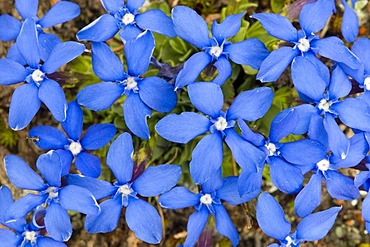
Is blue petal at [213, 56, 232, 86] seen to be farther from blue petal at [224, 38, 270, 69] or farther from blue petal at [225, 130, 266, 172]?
blue petal at [225, 130, 266, 172]

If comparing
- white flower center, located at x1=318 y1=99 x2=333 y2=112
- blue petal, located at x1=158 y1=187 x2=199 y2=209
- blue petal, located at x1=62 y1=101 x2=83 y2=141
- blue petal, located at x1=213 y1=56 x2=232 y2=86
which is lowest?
blue petal, located at x1=158 y1=187 x2=199 y2=209

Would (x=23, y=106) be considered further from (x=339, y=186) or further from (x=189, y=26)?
(x=339, y=186)

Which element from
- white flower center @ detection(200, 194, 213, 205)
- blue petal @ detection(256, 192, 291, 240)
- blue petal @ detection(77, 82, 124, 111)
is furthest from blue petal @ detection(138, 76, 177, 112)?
blue petal @ detection(256, 192, 291, 240)

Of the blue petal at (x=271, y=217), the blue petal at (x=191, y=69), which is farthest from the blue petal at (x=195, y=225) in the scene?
the blue petal at (x=191, y=69)

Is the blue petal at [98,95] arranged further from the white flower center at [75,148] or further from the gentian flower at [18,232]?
the gentian flower at [18,232]

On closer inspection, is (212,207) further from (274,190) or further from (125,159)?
(274,190)
